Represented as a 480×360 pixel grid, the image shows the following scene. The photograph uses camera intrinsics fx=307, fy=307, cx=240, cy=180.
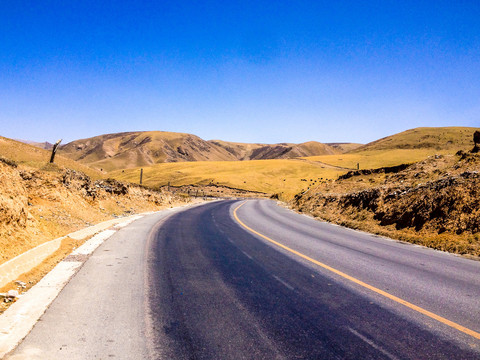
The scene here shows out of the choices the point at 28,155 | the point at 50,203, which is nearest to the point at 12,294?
the point at 50,203

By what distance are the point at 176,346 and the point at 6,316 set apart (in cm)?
269

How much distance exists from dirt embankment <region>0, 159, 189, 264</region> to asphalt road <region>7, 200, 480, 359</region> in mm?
2526

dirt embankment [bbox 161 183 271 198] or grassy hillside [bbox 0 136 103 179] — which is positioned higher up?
grassy hillside [bbox 0 136 103 179]

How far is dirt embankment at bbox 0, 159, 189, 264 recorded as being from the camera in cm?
877

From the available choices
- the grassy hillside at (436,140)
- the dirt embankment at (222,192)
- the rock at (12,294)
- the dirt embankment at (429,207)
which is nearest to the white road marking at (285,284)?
the rock at (12,294)

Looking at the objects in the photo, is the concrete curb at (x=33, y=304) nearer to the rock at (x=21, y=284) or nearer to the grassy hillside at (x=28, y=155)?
the rock at (x=21, y=284)

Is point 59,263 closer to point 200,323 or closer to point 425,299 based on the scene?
point 200,323

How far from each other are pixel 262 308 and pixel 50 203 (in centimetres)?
1390

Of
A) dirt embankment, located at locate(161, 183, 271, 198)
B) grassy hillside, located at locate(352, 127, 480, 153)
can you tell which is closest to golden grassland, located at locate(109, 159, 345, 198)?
dirt embankment, located at locate(161, 183, 271, 198)

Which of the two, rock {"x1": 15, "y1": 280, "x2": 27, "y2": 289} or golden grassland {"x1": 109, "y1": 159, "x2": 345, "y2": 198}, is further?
golden grassland {"x1": 109, "y1": 159, "x2": 345, "y2": 198}

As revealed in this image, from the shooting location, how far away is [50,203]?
14891 millimetres

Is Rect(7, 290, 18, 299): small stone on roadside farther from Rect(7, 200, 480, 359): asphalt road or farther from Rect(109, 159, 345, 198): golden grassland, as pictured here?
Rect(109, 159, 345, 198): golden grassland

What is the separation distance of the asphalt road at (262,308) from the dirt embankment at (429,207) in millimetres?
3236

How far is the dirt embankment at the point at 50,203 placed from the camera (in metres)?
8.77
